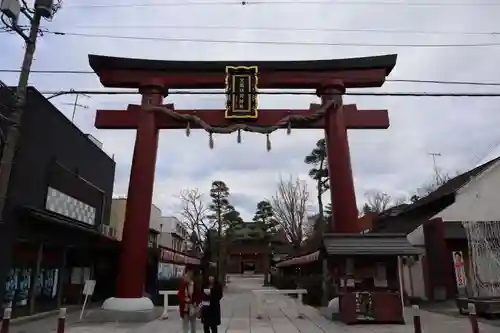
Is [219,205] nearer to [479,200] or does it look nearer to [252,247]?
[252,247]

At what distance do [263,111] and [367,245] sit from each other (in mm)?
7001

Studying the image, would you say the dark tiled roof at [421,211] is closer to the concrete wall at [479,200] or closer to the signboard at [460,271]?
the concrete wall at [479,200]

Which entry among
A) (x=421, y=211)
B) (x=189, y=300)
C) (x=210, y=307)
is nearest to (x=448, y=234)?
(x=421, y=211)

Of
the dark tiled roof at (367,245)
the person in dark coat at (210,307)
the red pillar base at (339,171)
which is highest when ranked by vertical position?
the red pillar base at (339,171)

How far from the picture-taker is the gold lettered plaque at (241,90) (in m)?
16.9

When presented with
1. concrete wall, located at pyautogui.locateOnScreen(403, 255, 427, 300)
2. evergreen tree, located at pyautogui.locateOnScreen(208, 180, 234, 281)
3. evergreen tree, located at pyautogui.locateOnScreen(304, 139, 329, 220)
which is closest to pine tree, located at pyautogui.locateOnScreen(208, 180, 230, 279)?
evergreen tree, located at pyautogui.locateOnScreen(208, 180, 234, 281)

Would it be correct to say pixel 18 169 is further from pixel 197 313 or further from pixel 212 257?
pixel 212 257

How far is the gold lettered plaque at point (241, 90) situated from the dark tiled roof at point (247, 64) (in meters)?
0.58

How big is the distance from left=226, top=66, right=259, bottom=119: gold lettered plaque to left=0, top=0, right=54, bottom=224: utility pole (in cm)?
766

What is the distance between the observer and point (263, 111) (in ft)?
57.6

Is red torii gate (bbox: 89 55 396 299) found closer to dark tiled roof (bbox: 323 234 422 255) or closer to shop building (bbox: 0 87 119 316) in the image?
dark tiled roof (bbox: 323 234 422 255)

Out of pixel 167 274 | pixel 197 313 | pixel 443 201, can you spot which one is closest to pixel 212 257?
pixel 167 274

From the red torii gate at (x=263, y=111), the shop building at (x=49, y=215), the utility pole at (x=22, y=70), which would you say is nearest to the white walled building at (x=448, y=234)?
the red torii gate at (x=263, y=111)

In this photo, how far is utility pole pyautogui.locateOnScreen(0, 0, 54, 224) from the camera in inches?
367
